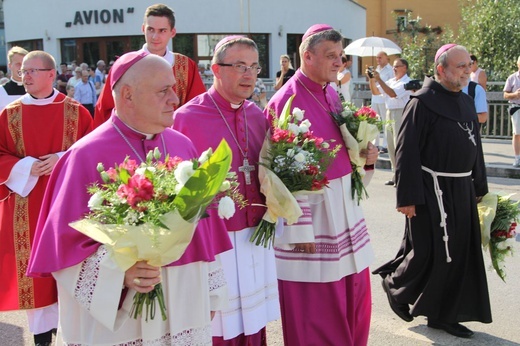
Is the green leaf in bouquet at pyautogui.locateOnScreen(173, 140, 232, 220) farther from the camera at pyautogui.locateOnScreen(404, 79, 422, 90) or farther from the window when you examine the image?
the window

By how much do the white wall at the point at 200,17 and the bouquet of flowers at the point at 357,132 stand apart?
26.9m

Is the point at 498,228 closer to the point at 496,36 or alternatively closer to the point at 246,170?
the point at 246,170

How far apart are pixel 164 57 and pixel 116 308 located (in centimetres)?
279

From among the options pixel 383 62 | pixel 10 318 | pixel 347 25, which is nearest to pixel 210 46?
pixel 347 25

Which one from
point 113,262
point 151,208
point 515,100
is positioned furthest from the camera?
point 515,100

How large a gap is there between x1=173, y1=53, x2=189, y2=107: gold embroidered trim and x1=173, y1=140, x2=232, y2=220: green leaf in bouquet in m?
2.78

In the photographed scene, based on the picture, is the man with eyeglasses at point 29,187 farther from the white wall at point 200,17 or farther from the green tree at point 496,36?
the white wall at point 200,17

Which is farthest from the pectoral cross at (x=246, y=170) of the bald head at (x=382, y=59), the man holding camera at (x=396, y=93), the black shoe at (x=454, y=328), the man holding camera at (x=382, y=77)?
the bald head at (x=382, y=59)

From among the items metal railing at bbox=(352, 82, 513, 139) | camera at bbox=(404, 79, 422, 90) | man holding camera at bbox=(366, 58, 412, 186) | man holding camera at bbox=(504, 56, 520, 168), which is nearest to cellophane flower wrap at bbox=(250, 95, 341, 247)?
camera at bbox=(404, 79, 422, 90)

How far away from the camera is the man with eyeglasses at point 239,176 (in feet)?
13.1

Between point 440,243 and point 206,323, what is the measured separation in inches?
106

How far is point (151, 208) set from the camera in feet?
8.55

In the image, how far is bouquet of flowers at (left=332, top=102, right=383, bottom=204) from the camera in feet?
15.0

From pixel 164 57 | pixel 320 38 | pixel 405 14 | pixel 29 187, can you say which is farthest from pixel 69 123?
pixel 405 14
